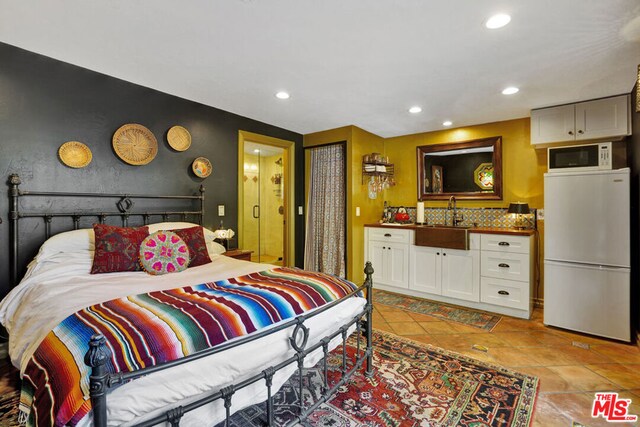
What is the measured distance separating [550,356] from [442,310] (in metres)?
1.19

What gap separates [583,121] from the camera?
314 cm

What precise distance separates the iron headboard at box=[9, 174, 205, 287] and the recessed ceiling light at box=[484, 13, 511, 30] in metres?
3.01

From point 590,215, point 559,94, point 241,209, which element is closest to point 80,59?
point 241,209

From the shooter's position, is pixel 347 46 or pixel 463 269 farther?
pixel 463 269

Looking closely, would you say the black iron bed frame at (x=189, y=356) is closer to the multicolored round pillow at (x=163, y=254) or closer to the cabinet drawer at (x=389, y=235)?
the multicolored round pillow at (x=163, y=254)

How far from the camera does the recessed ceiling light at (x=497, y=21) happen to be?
180 centimetres

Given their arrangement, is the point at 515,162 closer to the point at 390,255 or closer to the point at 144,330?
the point at 390,255

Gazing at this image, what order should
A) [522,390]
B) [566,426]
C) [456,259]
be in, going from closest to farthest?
[566,426] < [522,390] < [456,259]

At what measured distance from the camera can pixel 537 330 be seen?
9.83ft

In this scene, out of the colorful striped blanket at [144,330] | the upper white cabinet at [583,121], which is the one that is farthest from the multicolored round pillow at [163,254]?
the upper white cabinet at [583,121]

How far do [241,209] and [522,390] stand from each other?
329 cm

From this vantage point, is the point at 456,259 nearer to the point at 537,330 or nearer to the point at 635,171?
the point at 537,330

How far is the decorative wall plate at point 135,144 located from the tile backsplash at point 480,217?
145 inches

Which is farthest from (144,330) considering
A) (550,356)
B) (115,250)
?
(550,356)
